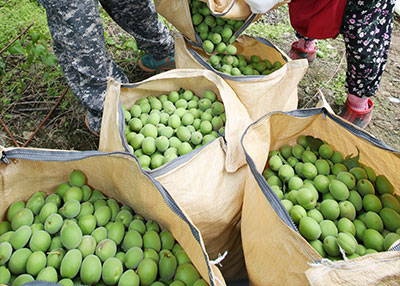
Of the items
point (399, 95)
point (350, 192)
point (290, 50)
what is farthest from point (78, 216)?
point (399, 95)

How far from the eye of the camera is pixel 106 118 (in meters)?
1.53

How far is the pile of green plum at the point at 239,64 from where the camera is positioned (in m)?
1.91

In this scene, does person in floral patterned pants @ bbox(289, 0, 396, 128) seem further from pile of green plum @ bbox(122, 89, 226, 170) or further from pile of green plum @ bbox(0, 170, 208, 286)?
pile of green plum @ bbox(0, 170, 208, 286)

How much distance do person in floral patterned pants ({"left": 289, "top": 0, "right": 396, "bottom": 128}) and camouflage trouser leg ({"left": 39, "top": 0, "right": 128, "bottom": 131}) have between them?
1.39 meters

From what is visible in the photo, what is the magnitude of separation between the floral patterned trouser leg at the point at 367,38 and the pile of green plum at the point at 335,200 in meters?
0.96

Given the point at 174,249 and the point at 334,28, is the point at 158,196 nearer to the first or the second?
the point at 174,249

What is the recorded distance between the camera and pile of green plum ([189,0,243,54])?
6.22ft

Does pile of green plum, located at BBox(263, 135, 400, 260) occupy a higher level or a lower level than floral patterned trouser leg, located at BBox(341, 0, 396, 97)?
lower

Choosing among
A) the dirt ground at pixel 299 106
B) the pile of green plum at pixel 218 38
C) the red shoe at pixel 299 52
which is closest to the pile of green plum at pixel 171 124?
the pile of green plum at pixel 218 38

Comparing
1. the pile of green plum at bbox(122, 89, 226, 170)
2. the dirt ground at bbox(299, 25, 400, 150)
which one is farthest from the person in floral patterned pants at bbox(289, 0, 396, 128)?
the pile of green plum at bbox(122, 89, 226, 170)

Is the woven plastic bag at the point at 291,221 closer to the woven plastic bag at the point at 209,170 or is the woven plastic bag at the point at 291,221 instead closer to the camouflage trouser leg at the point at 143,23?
the woven plastic bag at the point at 209,170

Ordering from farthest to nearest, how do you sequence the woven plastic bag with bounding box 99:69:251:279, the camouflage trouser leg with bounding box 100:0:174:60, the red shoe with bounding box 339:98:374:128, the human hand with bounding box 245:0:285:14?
the red shoe with bounding box 339:98:374:128 → the camouflage trouser leg with bounding box 100:0:174:60 → the human hand with bounding box 245:0:285:14 → the woven plastic bag with bounding box 99:69:251:279

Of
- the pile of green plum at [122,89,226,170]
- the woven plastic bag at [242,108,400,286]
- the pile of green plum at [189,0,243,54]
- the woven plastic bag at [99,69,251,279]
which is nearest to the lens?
the woven plastic bag at [242,108,400,286]

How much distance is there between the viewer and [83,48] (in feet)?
6.19
